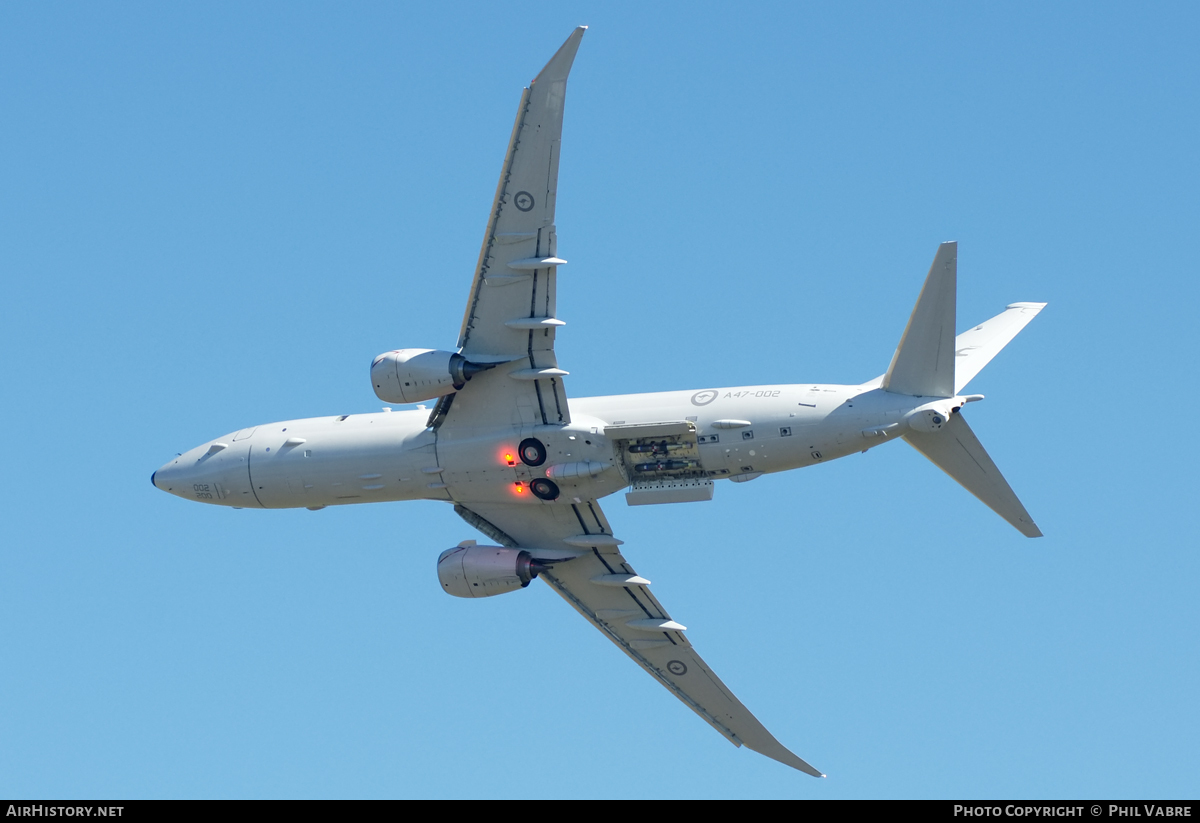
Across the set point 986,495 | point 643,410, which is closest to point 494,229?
point 643,410

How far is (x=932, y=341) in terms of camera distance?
44344mm

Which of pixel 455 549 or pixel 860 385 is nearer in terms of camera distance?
pixel 860 385

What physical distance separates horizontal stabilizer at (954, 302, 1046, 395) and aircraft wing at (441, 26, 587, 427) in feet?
35.6

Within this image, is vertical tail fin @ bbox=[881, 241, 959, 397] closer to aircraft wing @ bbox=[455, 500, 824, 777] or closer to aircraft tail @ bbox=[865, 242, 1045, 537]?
aircraft tail @ bbox=[865, 242, 1045, 537]

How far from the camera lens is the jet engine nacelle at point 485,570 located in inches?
1959

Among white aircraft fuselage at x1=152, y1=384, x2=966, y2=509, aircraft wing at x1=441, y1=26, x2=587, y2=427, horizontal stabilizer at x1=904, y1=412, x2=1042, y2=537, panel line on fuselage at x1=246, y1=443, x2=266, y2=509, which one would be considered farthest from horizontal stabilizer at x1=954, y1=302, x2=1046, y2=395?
panel line on fuselage at x1=246, y1=443, x2=266, y2=509

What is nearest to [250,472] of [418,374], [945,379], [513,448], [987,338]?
[418,374]

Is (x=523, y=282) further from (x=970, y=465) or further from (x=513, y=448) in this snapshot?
(x=970, y=465)

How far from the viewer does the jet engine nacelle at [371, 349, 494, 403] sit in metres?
45.9

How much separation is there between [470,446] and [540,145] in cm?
881

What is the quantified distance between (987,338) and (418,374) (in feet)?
52.7
